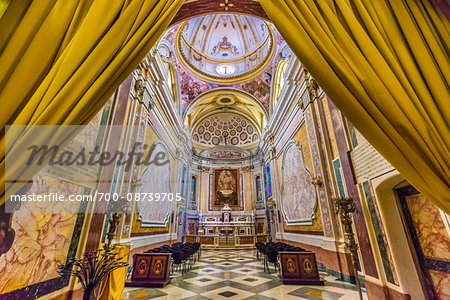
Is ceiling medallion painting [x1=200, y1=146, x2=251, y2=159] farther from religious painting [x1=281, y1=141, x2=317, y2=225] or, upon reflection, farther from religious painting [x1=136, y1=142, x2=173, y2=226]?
religious painting [x1=136, y1=142, x2=173, y2=226]

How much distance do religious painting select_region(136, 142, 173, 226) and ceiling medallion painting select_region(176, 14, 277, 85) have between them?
→ 19.1 feet

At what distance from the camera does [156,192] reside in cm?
711

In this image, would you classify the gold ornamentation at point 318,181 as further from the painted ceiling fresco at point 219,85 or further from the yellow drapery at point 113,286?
the painted ceiling fresco at point 219,85

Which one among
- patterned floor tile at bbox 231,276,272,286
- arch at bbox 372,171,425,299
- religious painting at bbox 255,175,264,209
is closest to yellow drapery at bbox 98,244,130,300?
patterned floor tile at bbox 231,276,272,286

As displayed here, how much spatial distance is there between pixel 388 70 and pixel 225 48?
39.5 feet

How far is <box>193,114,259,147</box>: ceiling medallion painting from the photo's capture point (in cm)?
1550

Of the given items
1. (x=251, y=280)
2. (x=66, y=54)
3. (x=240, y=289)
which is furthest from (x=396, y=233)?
(x=66, y=54)

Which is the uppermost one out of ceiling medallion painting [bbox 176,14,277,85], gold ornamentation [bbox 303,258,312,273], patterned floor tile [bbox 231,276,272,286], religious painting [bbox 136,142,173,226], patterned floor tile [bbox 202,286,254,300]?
ceiling medallion painting [bbox 176,14,277,85]

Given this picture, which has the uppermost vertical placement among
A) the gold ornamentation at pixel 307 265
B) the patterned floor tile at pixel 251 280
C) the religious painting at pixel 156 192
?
the religious painting at pixel 156 192

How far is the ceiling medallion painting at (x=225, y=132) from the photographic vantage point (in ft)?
50.9

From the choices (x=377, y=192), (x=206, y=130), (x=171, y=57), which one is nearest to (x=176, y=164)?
(x=171, y=57)

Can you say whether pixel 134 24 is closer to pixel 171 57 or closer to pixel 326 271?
pixel 326 271

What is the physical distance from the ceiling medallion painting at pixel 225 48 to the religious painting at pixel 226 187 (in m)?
7.08

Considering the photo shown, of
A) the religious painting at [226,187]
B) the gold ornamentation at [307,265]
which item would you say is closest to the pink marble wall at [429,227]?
the gold ornamentation at [307,265]
